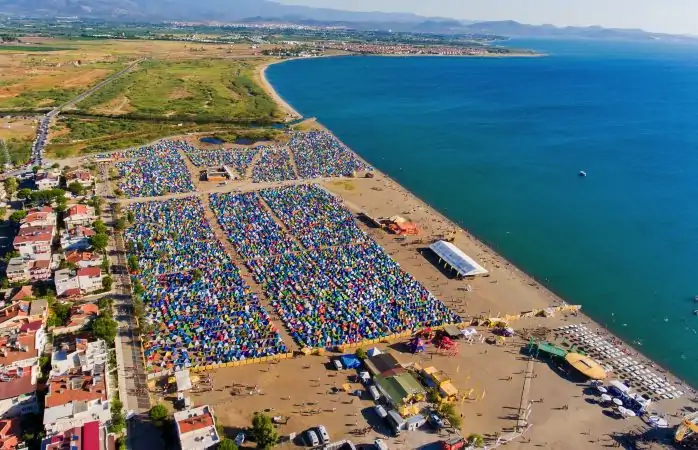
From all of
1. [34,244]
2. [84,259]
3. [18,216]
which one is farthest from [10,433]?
[18,216]

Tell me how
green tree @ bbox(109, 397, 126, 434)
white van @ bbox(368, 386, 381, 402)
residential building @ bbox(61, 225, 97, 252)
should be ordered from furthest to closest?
residential building @ bbox(61, 225, 97, 252)
white van @ bbox(368, 386, 381, 402)
green tree @ bbox(109, 397, 126, 434)

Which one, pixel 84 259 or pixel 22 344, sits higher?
pixel 84 259

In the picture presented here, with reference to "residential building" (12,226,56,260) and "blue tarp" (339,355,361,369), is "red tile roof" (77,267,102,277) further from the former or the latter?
"blue tarp" (339,355,361,369)

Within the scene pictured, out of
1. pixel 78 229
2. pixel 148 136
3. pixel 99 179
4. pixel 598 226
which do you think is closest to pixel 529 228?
pixel 598 226

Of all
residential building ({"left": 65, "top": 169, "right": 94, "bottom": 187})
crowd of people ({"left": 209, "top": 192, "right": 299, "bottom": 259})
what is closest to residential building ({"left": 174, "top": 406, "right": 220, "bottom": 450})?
crowd of people ({"left": 209, "top": 192, "right": 299, "bottom": 259})

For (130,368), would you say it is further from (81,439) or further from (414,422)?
(414,422)

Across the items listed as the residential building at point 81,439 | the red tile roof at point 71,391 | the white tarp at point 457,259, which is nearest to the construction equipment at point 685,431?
the white tarp at point 457,259
